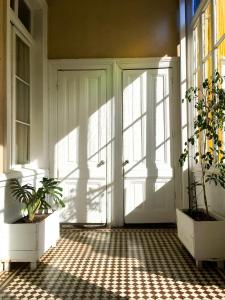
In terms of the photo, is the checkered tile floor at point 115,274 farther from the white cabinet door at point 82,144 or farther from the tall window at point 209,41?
the tall window at point 209,41

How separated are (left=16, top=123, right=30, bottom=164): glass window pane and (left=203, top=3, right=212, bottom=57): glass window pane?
262cm

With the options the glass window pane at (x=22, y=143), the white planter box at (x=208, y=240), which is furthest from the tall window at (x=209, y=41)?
the glass window pane at (x=22, y=143)

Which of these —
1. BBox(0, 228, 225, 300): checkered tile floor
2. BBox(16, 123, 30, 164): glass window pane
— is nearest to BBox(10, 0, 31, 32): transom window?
BBox(16, 123, 30, 164): glass window pane

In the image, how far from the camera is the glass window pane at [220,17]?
3.81 meters

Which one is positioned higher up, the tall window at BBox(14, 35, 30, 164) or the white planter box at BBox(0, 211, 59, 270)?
the tall window at BBox(14, 35, 30, 164)

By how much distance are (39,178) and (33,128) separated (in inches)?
30.7

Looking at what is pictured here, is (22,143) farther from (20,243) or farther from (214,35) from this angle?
(214,35)

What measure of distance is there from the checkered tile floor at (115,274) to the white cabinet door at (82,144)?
0.88 metres

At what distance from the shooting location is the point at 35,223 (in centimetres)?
338

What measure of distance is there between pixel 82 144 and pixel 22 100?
114 cm

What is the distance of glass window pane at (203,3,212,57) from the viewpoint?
4262 millimetres

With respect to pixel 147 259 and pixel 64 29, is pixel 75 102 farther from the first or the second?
pixel 147 259

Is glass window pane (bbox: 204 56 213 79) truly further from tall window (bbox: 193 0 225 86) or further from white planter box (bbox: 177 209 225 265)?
white planter box (bbox: 177 209 225 265)

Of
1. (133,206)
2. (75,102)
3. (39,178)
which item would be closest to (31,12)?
(75,102)
